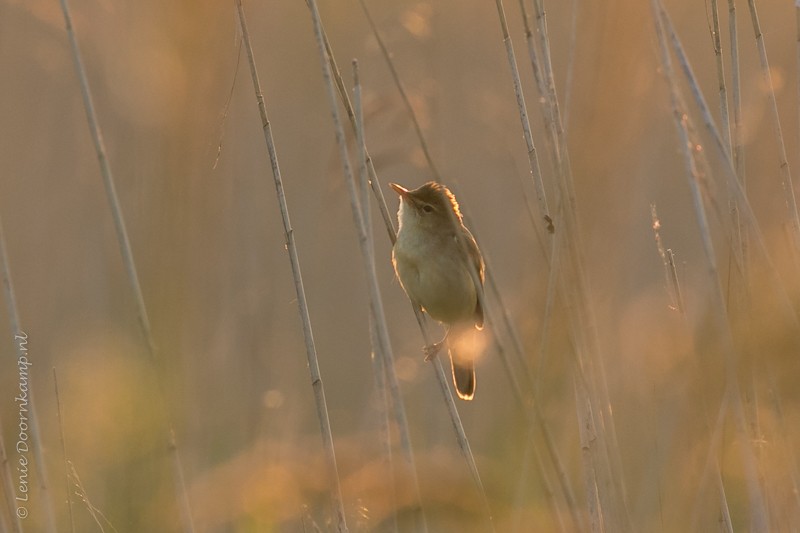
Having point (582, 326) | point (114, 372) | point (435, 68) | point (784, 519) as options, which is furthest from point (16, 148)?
point (784, 519)

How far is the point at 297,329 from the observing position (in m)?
4.11

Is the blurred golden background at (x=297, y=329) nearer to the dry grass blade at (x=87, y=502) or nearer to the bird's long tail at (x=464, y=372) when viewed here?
the dry grass blade at (x=87, y=502)

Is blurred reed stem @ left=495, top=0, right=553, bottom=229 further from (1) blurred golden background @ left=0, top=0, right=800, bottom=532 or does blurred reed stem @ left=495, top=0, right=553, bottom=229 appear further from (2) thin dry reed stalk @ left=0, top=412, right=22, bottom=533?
(2) thin dry reed stalk @ left=0, top=412, right=22, bottom=533

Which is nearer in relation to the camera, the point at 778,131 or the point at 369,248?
the point at 369,248

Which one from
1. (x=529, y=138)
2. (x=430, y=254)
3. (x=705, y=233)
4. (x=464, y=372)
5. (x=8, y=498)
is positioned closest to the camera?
(x=705, y=233)

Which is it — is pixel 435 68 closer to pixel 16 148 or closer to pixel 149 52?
pixel 149 52

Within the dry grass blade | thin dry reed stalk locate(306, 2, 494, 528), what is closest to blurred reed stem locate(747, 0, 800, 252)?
thin dry reed stalk locate(306, 2, 494, 528)

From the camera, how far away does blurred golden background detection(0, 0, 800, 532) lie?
1.62 meters

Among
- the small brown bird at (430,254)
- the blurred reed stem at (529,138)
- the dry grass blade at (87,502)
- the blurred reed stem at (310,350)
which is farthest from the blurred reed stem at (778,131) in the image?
the dry grass blade at (87,502)

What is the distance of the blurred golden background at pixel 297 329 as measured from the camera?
1619mm

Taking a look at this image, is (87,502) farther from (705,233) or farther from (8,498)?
(705,233)

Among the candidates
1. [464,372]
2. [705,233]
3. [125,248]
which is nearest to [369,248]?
[125,248]

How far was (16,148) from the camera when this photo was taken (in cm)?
403

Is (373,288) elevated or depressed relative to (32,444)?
elevated
